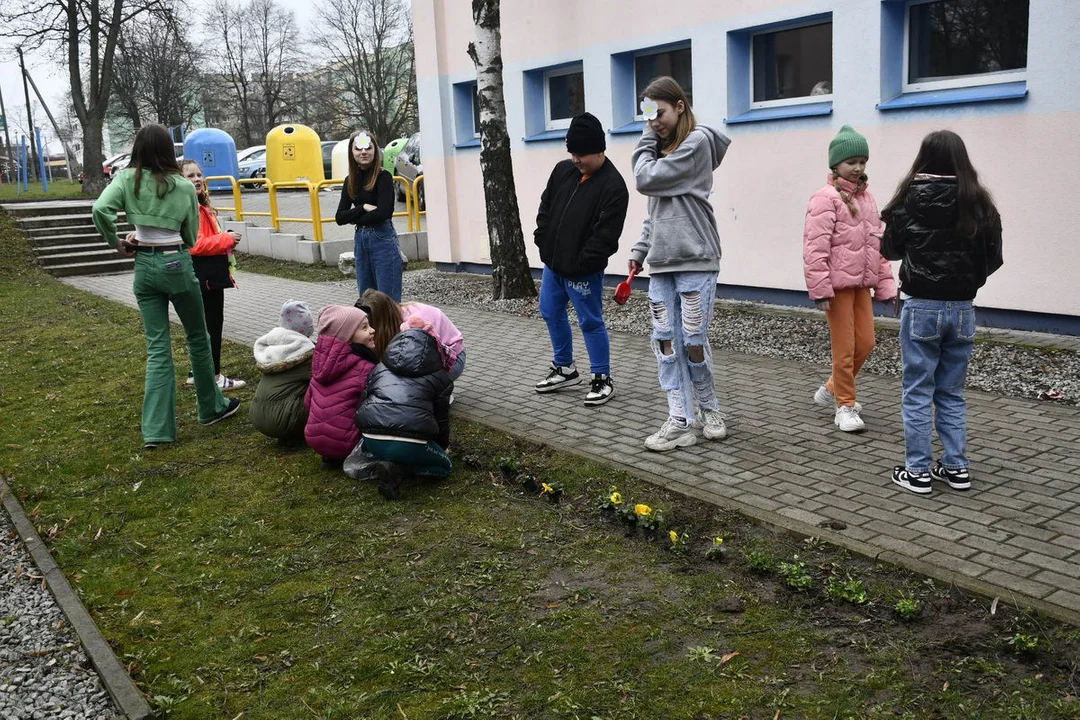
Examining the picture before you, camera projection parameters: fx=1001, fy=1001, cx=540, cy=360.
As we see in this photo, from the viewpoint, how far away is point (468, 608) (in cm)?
397

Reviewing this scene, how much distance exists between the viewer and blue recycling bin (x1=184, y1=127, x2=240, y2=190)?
1348 inches

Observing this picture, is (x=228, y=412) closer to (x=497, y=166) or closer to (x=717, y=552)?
(x=717, y=552)

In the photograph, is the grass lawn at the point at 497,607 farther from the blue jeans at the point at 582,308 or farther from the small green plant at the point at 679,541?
the blue jeans at the point at 582,308

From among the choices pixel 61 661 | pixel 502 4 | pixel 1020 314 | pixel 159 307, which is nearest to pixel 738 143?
pixel 1020 314

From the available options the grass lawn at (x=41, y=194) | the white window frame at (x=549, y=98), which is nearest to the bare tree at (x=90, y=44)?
the grass lawn at (x=41, y=194)

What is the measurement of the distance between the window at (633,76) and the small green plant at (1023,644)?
30.3ft

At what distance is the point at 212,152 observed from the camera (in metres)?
34.6

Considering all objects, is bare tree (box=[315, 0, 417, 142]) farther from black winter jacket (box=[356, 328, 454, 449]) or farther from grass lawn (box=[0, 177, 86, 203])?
black winter jacket (box=[356, 328, 454, 449])

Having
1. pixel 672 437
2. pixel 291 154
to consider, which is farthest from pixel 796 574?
pixel 291 154

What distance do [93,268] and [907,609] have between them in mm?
18581

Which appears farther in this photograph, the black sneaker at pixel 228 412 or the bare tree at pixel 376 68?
the bare tree at pixel 376 68

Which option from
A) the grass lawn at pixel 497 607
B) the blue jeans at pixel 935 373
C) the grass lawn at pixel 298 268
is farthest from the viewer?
the grass lawn at pixel 298 268

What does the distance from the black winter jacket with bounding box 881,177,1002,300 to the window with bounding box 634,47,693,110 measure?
275 inches

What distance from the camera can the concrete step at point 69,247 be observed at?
19672 mm
